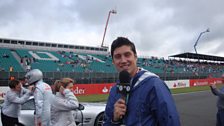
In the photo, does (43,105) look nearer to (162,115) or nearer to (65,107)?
(65,107)

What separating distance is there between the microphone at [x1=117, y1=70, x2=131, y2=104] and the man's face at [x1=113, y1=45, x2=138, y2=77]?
11cm

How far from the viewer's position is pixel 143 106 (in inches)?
77.5

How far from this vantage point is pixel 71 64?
128 feet

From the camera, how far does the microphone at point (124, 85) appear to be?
1983 millimetres

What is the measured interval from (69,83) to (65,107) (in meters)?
0.38

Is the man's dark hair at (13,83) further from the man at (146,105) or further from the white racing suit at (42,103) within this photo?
the man at (146,105)

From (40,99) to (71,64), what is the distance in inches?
1380

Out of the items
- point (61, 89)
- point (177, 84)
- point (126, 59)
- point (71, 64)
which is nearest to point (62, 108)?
point (61, 89)

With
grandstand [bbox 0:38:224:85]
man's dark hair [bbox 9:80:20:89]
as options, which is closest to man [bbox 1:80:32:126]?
man's dark hair [bbox 9:80:20:89]

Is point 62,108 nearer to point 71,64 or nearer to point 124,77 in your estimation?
point 124,77

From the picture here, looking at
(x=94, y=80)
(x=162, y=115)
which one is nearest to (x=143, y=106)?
(x=162, y=115)

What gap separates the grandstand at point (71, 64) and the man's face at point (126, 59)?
19.0 meters

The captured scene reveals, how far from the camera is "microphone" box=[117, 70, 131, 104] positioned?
6.51 feet

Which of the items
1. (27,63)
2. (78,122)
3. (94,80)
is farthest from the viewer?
(27,63)
